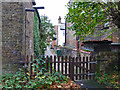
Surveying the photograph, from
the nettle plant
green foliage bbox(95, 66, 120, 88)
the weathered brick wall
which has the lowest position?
green foliage bbox(95, 66, 120, 88)

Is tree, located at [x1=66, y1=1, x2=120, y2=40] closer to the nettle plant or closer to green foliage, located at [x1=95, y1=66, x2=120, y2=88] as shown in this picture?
green foliage, located at [x1=95, y1=66, x2=120, y2=88]

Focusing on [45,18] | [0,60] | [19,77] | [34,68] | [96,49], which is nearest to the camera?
[19,77]

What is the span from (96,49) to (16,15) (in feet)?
14.2

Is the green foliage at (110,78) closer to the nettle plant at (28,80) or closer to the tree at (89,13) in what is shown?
the nettle plant at (28,80)

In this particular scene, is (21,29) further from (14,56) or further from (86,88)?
(86,88)

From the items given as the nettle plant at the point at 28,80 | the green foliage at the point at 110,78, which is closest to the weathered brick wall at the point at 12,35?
the nettle plant at the point at 28,80

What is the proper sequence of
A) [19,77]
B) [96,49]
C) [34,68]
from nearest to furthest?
[19,77] < [34,68] < [96,49]

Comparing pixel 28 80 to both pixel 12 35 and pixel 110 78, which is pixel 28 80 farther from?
pixel 110 78

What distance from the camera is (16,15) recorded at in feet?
16.9

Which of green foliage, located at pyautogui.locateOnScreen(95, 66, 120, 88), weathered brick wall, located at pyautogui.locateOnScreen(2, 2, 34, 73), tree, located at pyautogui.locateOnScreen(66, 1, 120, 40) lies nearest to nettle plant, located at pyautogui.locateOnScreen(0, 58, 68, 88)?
→ weathered brick wall, located at pyautogui.locateOnScreen(2, 2, 34, 73)

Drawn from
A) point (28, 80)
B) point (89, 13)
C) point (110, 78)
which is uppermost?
point (89, 13)

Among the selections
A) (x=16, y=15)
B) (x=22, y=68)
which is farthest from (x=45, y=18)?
(x=22, y=68)

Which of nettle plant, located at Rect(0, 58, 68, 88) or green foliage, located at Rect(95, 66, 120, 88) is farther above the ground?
nettle plant, located at Rect(0, 58, 68, 88)

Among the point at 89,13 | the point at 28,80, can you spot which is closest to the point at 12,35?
the point at 28,80
